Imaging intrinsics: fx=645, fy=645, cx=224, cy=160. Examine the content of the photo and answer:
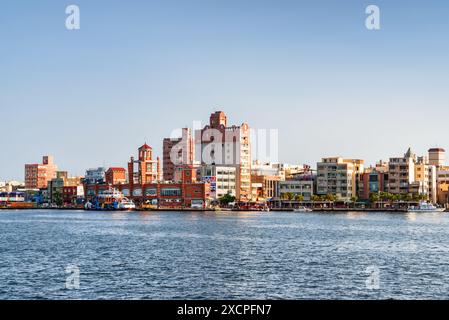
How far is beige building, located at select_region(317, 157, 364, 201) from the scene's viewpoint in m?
155

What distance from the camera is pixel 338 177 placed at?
156m

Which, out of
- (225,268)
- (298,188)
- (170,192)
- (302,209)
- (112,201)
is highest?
(298,188)

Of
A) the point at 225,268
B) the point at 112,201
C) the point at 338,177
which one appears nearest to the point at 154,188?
the point at 112,201

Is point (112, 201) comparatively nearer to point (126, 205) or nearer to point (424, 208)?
point (126, 205)

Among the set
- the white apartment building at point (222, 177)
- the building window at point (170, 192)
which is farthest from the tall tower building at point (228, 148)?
the building window at point (170, 192)

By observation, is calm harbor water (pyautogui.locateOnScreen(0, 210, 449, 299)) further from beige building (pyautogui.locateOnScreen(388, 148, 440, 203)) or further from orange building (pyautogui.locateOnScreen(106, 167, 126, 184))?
orange building (pyautogui.locateOnScreen(106, 167, 126, 184))

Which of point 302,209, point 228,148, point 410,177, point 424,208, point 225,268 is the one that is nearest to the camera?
point 225,268

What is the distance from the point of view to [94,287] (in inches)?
1165

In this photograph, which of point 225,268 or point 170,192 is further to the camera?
point 170,192

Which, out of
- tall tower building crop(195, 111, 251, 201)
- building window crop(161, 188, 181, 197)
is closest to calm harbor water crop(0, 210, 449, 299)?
building window crop(161, 188, 181, 197)

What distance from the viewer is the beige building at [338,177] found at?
15512 centimetres

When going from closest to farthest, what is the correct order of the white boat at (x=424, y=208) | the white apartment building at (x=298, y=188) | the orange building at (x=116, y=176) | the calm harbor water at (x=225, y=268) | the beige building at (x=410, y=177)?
the calm harbor water at (x=225, y=268) < the white boat at (x=424, y=208) < the beige building at (x=410, y=177) < the white apartment building at (x=298, y=188) < the orange building at (x=116, y=176)

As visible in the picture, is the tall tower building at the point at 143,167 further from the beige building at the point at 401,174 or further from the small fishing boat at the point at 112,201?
the beige building at the point at 401,174
